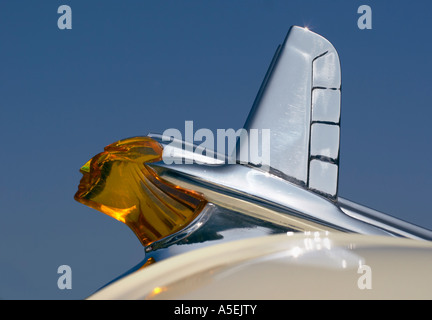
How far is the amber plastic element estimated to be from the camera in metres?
2.11

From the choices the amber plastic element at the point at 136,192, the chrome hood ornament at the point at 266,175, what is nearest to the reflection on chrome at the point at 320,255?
the chrome hood ornament at the point at 266,175

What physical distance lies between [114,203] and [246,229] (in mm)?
722

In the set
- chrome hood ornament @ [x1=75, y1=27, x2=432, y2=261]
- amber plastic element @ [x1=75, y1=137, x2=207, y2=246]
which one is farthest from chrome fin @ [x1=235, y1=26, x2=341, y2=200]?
amber plastic element @ [x1=75, y1=137, x2=207, y2=246]

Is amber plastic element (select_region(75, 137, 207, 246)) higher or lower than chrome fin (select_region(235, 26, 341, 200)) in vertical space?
lower

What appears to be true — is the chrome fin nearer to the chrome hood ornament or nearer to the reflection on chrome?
the chrome hood ornament

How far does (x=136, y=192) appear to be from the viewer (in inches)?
87.4

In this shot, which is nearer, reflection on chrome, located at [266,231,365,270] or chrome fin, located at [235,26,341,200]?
reflection on chrome, located at [266,231,365,270]

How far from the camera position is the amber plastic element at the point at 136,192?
211cm

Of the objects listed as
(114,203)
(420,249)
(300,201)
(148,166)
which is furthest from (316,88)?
(420,249)
